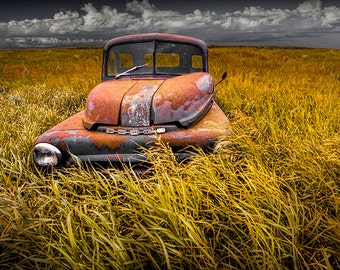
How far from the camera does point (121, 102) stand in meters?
2.89

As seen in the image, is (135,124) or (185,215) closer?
(185,215)

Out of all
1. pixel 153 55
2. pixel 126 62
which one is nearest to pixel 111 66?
pixel 153 55

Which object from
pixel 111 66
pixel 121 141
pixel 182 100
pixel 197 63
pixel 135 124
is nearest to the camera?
pixel 121 141

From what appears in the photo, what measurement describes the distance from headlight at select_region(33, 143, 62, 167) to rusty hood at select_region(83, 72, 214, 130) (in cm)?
39

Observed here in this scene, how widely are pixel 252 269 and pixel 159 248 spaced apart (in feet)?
1.80

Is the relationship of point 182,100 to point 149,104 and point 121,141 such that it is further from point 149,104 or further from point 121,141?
point 121,141

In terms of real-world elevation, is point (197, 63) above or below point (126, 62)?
below

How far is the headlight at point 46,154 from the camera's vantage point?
8.71 feet

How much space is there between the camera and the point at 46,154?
8.80 feet

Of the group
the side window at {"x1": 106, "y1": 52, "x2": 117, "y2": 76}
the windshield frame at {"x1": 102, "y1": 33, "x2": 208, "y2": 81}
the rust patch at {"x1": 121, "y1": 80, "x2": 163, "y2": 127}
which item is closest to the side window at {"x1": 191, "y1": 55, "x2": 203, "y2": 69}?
the windshield frame at {"x1": 102, "y1": 33, "x2": 208, "y2": 81}

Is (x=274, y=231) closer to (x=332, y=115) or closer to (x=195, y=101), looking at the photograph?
(x=195, y=101)

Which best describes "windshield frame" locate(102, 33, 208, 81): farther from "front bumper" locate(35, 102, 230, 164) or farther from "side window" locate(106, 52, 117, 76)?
"front bumper" locate(35, 102, 230, 164)

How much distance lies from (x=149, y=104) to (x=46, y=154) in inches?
41.8

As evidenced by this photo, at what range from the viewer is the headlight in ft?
8.71
